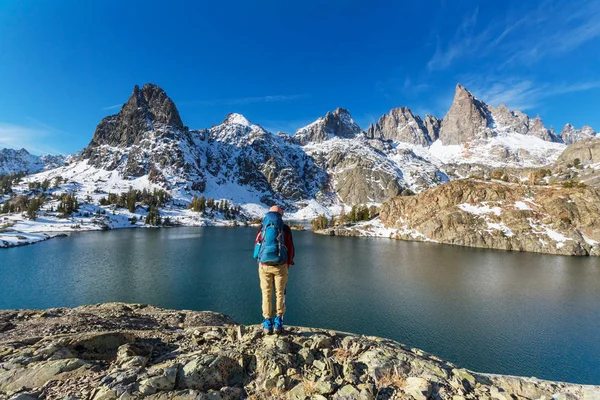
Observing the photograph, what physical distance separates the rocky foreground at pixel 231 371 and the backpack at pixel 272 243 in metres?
3.50

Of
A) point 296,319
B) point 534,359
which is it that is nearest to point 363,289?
point 296,319

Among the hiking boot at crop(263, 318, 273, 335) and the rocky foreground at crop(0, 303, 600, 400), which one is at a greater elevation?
the hiking boot at crop(263, 318, 273, 335)

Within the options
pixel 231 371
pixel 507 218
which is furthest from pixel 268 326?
pixel 507 218

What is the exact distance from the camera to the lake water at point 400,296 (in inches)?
1207

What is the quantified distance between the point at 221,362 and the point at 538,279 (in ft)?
255

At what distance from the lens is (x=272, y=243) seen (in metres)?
11.8

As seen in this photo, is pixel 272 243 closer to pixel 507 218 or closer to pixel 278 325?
pixel 278 325

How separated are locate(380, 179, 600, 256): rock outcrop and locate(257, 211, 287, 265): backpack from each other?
131791 mm

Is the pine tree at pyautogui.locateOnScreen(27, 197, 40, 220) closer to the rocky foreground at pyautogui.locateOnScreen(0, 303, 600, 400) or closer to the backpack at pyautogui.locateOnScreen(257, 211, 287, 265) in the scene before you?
the rocky foreground at pyautogui.locateOnScreen(0, 303, 600, 400)

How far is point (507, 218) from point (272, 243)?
142345mm

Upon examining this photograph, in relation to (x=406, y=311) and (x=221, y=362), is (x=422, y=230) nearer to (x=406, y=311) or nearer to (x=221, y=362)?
(x=406, y=311)

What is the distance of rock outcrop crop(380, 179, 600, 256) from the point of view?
106375 millimetres

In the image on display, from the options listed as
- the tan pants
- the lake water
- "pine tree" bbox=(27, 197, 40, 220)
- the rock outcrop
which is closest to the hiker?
the tan pants

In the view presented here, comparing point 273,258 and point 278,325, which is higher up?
point 273,258
